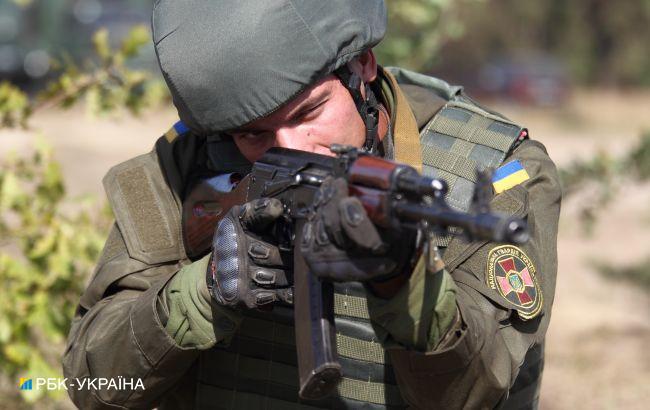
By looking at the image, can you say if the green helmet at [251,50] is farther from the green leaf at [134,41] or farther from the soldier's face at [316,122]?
the green leaf at [134,41]

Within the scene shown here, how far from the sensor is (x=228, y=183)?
8.00ft

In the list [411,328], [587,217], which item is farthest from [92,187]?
[411,328]

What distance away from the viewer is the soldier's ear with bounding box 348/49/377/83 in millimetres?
2381

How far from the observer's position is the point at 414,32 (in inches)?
207

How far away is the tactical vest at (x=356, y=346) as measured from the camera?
236 cm

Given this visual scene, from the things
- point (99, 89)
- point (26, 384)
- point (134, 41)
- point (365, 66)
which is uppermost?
point (134, 41)

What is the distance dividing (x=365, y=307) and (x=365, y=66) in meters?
0.59

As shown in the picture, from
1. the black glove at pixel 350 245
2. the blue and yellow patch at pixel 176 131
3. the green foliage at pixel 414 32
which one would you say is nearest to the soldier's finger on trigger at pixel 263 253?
the black glove at pixel 350 245

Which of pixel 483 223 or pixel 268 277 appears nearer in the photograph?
pixel 483 223

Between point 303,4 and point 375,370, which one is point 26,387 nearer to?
point 375,370

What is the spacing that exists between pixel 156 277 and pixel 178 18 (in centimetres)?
63

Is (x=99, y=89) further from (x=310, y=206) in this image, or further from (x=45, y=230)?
(x=310, y=206)

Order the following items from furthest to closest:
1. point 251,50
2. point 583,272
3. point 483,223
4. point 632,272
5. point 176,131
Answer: point 583,272 < point 632,272 < point 176,131 < point 251,50 < point 483,223

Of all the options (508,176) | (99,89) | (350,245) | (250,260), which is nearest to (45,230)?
(99,89)
